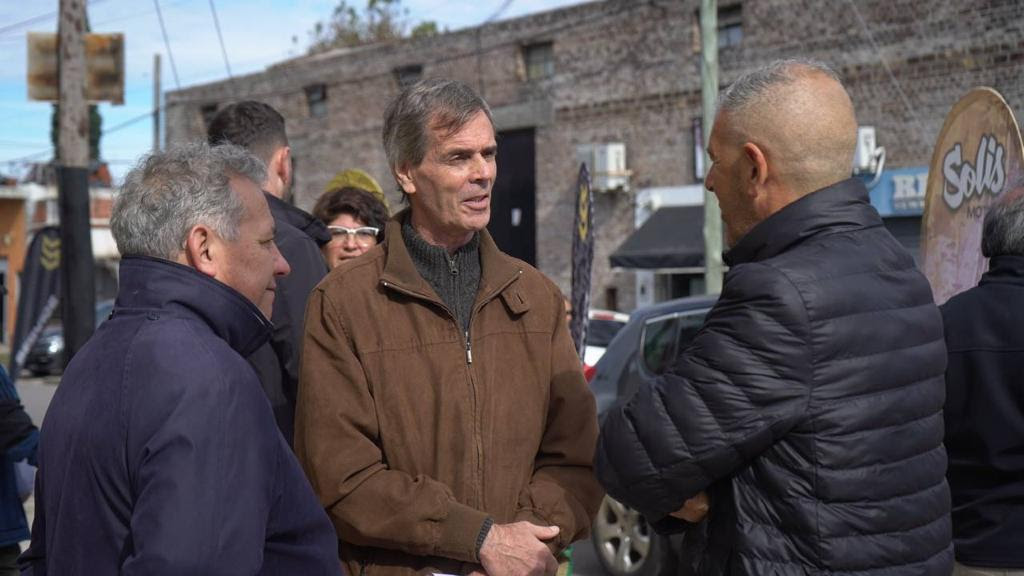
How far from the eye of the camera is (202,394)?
1.91 metres

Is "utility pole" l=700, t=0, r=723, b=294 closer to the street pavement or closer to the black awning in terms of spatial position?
the black awning

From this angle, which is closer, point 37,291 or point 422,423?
point 422,423

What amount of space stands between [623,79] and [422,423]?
20.0 meters

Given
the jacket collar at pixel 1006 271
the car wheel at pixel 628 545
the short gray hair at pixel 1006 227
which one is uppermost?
the short gray hair at pixel 1006 227

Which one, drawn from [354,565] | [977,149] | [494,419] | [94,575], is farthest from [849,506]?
[977,149]

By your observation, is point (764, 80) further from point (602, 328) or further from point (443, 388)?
point (602, 328)

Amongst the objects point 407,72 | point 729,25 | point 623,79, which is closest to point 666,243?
point 623,79

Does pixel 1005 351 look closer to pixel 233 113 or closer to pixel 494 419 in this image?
pixel 494 419

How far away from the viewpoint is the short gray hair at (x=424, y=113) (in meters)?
2.79

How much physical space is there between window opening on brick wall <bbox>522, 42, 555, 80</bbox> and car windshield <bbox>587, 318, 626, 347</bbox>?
12249 mm

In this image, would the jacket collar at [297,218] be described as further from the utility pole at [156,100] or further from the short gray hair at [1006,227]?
the utility pole at [156,100]

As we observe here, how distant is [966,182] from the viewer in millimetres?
4215

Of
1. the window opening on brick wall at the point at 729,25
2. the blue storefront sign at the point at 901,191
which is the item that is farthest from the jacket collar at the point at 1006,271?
the window opening on brick wall at the point at 729,25

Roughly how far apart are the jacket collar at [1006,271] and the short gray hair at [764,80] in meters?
1.24
